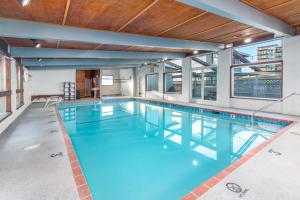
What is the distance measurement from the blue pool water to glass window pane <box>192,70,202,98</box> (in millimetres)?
3056

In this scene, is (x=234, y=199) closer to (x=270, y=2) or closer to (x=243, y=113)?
(x=270, y=2)

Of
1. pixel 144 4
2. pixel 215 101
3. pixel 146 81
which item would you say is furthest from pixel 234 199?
pixel 146 81

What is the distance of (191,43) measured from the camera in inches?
237

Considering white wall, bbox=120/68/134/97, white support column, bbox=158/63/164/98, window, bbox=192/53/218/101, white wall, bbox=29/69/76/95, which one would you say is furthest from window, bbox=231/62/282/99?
white wall, bbox=29/69/76/95

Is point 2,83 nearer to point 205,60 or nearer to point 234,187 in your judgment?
point 234,187

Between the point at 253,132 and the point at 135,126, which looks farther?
the point at 135,126

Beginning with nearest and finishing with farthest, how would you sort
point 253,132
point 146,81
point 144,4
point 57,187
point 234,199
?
point 234,199 < point 57,187 < point 144,4 < point 253,132 < point 146,81

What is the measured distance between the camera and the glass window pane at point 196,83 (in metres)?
9.09

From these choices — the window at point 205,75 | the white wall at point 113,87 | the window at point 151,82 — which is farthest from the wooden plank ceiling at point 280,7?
the white wall at point 113,87

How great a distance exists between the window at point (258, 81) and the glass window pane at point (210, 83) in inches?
44.9

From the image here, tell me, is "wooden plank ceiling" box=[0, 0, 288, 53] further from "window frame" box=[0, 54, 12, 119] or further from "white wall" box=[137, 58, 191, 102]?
"white wall" box=[137, 58, 191, 102]

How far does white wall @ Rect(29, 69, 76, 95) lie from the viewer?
1193cm

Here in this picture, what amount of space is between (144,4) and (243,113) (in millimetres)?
4891

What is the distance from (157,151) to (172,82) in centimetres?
838
